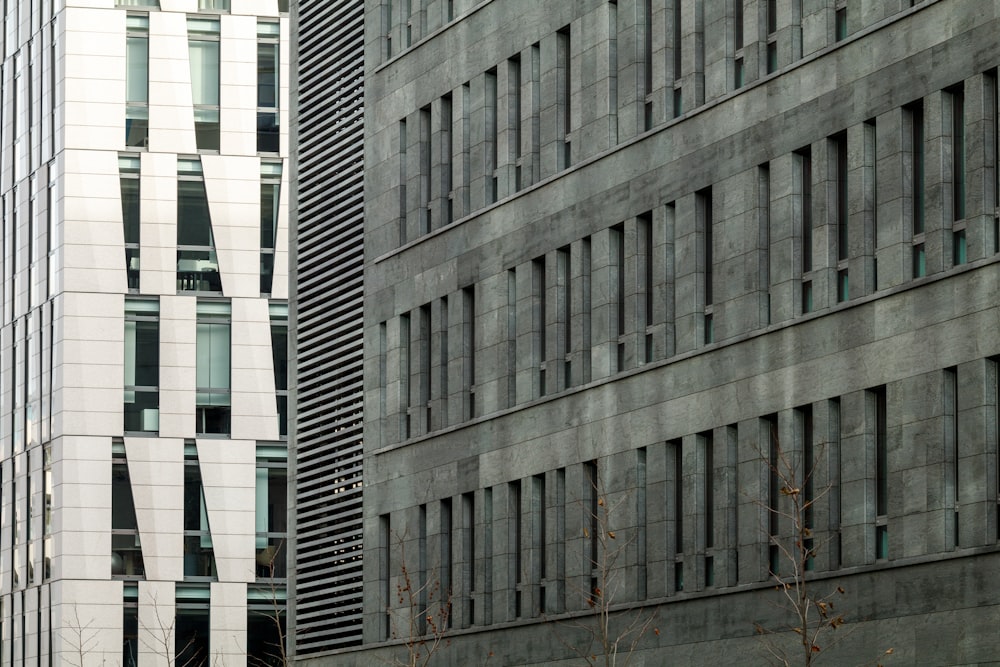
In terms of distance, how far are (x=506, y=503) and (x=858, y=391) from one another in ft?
40.8

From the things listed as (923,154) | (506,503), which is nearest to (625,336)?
(506,503)

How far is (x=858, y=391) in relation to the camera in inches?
1531

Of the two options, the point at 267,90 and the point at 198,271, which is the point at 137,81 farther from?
the point at 198,271

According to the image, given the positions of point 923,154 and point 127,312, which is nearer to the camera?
point 923,154

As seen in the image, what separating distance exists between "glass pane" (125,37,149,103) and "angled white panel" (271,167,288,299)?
17.3ft

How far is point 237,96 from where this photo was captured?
83.3 metres

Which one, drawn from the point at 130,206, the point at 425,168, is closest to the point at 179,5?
the point at 130,206

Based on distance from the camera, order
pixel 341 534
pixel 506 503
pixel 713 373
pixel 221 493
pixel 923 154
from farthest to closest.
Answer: pixel 221 493 < pixel 341 534 < pixel 506 503 < pixel 713 373 < pixel 923 154

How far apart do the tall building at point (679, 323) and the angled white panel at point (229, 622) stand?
25.1m

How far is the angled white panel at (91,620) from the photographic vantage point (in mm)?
79375

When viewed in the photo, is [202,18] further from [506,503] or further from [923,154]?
[923,154]

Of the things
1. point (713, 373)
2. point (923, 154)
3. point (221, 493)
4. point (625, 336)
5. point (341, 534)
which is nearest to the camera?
point (923, 154)

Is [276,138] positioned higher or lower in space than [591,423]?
higher

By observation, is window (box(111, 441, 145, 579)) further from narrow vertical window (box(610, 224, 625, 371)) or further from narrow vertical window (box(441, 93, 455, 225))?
narrow vertical window (box(610, 224, 625, 371))
